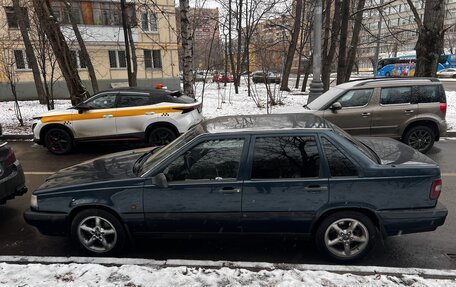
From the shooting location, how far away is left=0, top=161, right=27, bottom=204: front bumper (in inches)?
165

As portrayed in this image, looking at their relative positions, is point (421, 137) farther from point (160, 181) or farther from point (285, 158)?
point (160, 181)

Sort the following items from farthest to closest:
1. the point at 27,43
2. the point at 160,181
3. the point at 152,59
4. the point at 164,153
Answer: the point at 152,59, the point at 27,43, the point at 164,153, the point at 160,181

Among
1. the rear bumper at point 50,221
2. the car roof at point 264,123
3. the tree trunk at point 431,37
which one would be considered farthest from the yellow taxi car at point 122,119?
the tree trunk at point 431,37

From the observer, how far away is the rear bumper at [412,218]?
3162 mm

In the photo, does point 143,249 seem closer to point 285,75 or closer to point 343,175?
point 343,175

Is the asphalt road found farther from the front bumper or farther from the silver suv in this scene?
the silver suv

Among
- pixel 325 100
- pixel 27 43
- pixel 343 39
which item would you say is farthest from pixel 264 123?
pixel 27 43

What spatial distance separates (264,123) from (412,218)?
1.76 metres

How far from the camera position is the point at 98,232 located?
3.45 meters

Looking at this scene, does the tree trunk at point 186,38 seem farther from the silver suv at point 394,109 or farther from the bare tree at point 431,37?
the bare tree at point 431,37

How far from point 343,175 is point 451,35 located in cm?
7551

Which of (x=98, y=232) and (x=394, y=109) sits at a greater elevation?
(x=394, y=109)

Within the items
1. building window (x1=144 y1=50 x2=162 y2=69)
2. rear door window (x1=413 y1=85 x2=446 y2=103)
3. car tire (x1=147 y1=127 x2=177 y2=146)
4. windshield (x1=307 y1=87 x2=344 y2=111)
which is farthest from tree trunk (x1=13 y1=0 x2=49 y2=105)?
rear door window (x1=413 y1=85 x2=446 y2=103)

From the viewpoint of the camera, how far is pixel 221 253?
357cm
